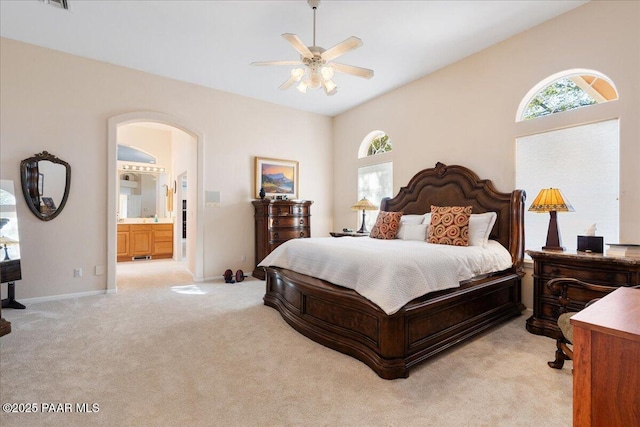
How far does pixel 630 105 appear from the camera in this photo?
2811 millimetres

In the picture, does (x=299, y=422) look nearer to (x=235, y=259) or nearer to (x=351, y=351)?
(x=351, y=351)

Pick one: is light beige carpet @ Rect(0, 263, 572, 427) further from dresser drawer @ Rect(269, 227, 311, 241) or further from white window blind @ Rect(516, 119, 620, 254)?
dresser drawer @ Rect(269, 227, 311, 241)

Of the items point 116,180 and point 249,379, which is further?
point 116,180

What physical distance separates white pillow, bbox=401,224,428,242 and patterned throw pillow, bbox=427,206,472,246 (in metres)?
0.19

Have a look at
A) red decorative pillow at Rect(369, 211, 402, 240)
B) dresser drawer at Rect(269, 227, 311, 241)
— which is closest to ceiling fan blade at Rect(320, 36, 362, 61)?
red decorative pillow at Rect(369, 211, 402, 240)

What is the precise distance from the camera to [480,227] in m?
3.41

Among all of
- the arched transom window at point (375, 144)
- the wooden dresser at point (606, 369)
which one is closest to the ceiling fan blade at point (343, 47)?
the wooden dresser at point (606, 369)

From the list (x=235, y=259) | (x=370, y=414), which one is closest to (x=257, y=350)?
(x=370, y=414)

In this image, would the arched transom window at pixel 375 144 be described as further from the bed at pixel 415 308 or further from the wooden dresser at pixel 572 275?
the wooden dresser at pixel 572 275

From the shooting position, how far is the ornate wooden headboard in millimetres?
3441

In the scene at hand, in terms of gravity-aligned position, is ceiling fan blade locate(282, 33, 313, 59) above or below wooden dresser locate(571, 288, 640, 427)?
above

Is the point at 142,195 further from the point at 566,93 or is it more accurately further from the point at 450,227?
the point at 566,93

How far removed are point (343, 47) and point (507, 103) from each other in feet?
7.83

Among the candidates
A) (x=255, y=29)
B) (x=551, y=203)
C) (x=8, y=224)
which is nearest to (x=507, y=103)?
(x=551, y=203)
